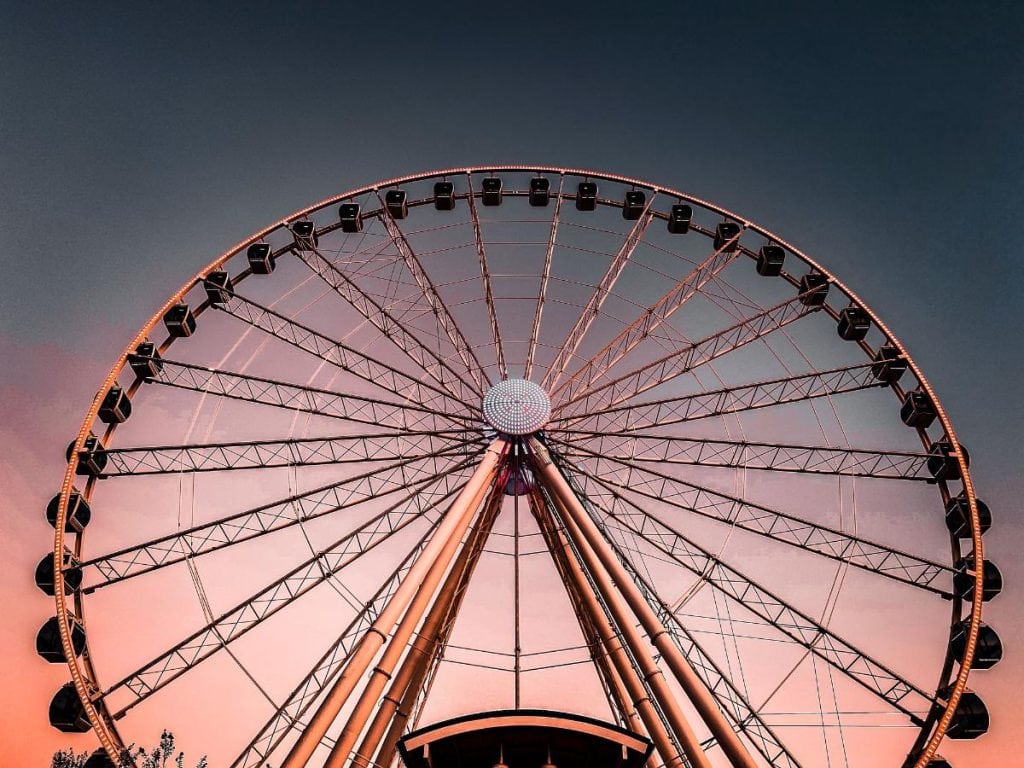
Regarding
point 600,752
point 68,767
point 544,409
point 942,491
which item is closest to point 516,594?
point 544,409

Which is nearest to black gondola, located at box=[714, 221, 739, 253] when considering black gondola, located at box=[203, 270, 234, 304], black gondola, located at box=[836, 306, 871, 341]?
black gondola, located at box=[836, 306, 871, 341]

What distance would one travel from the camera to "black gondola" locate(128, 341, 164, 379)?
67.9 feet

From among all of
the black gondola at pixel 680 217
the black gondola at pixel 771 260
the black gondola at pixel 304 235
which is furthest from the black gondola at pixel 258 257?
the black gondola at pixel 771 260

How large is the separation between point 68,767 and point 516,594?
64.4 meters

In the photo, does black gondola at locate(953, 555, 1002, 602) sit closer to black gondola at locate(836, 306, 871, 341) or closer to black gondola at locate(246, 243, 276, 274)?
black gondola at locate(836, 306, 871, 341)

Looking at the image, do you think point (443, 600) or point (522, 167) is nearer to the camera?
point (443, 600)

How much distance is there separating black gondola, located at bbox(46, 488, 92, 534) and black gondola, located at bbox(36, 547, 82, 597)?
61 cm

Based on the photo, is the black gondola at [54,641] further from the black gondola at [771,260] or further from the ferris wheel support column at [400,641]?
the black gondola at [771,260]

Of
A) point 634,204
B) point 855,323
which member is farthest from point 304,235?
point 855,323

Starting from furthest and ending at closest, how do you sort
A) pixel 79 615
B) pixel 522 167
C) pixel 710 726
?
pixel 522 167 → pixel 79 615 → pixel 710 726

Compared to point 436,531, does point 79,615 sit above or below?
below

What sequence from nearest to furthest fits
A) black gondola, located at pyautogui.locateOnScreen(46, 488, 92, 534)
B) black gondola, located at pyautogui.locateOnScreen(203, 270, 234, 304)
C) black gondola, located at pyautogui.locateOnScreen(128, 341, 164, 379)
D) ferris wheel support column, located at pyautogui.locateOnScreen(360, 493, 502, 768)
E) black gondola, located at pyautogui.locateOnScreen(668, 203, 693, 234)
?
1. ferris wheel support column, located at pyautogui.locateOnScreen(360, 493, 502, 768)
2. black gondola, located at pyautogui.locateOnScreen(46, 488, 92, 534)
3. black gondola, located at pyautogui.locateOnScreen(128, 341, 164, 379)
4. black gondola, located at pyautogui.locateOnScreen(203, 270, 234, 304)
5. black gondola, located at pyautogui.locateOnScreen(668, 203, 693, 234)

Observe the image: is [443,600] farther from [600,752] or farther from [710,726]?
[710,726]

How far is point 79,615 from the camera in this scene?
18.2 meters
